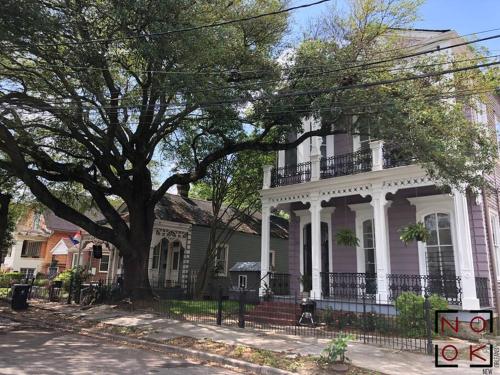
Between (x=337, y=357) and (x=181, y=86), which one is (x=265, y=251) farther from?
(x=337, y=357)

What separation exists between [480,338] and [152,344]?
8.77m

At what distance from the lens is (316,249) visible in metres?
14.9

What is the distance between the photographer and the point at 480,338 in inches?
441

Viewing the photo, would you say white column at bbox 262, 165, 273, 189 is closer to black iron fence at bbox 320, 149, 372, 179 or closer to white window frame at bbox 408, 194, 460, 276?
black iron fence at bbox 320, 149, 372, 179

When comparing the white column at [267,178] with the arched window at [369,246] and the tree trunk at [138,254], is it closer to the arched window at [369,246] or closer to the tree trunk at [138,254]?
the arched window at [369,246]

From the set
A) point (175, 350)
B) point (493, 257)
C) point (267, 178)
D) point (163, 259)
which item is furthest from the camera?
point (163, 259)

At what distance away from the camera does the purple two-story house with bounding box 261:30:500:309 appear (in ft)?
41.7

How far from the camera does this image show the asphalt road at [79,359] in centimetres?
721

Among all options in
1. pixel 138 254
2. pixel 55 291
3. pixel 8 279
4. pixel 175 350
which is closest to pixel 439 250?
pixel 175 350

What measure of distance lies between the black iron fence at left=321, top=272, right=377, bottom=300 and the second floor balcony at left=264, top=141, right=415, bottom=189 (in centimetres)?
370

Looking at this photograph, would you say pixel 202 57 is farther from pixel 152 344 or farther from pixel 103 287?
pixel 103 287

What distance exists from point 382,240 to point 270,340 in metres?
5.16

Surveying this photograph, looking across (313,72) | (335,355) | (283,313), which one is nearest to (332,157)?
(313,72)

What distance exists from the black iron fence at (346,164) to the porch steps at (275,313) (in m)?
5.15
